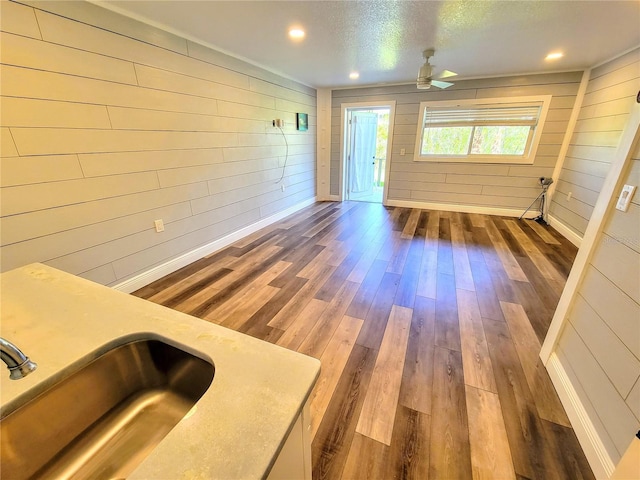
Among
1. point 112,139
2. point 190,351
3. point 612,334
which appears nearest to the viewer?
point 190,351

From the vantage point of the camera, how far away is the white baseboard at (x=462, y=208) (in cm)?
467

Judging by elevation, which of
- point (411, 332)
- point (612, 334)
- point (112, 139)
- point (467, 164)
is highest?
point (112, 139)

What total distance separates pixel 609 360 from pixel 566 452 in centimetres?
47

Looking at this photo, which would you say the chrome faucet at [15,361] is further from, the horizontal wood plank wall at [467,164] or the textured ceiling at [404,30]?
the horizontal wood plank wall at [467,164]

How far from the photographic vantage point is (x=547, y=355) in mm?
1660

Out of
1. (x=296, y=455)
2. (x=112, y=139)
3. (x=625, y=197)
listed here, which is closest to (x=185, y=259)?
(x=112, y=139)

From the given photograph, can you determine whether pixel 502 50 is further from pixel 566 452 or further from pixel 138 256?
pixel 138 256

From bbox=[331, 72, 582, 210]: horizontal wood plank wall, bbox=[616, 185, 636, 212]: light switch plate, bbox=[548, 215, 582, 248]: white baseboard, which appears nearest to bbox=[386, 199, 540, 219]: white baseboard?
bbox=[331, 72, 582, 210]: horizontal wood plank wall

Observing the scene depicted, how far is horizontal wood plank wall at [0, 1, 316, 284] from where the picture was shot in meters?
1.69

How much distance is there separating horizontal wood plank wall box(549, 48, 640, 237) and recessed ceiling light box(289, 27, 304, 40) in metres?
3.52

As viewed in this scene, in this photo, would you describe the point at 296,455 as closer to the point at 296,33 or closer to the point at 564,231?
the point at 296,33

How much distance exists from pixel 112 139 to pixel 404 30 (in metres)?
2.73

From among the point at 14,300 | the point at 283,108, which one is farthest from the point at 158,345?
the point at 283,108

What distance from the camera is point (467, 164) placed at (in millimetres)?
4754
